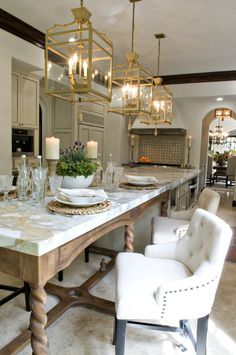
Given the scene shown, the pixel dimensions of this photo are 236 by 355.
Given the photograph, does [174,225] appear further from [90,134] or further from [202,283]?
[90,134]

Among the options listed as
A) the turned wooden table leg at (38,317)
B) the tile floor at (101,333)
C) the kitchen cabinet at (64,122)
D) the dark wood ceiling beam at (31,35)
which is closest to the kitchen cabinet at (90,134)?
the kitchen cabinet at (64,122)

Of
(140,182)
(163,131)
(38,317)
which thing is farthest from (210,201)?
(163,131)

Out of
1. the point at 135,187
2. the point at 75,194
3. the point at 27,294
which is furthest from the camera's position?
the point at 135,187

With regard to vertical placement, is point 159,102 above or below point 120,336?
above

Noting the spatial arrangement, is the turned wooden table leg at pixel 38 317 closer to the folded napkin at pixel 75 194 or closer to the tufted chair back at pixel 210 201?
the folded napkin at pixel 75 194

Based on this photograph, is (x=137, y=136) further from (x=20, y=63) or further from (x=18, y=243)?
(x=18, y=243)

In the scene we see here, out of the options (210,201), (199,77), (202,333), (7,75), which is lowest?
(202,333)

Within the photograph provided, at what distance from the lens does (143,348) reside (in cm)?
187

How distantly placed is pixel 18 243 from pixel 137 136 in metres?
7.39

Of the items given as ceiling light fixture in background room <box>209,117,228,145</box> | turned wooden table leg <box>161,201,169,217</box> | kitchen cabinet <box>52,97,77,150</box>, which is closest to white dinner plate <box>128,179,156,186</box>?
turned wooden table leg <box>161,201,169,217</box>

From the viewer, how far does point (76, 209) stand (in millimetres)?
1610

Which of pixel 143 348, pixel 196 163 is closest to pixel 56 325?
pixel 143 348

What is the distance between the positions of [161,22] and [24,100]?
7.71 ft

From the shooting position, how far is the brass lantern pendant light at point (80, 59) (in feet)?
6.95
